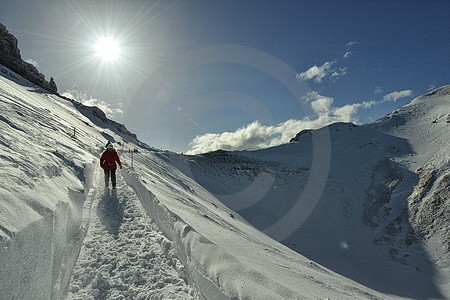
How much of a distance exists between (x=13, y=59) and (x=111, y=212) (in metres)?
58.1

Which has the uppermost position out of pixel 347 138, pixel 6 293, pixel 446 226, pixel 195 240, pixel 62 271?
pixel 347 138

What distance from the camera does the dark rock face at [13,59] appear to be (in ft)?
148

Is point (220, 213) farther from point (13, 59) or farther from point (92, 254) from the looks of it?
point (13, 59)

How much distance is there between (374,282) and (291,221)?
13.6 metres

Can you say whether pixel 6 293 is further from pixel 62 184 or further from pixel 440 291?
pixel 440 291

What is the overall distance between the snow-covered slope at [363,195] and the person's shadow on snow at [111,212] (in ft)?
89.3

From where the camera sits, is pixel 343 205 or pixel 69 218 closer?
pixel 69 218

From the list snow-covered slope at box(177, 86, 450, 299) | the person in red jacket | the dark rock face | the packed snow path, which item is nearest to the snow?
the packed snow path

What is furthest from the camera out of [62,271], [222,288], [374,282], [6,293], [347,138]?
[347,138]

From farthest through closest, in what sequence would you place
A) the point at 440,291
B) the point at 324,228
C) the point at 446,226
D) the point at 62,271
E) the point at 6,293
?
the point at 324,228 → the point at 446,226 → the point at 440,291 → the point at 62,271 → the point at 6,293

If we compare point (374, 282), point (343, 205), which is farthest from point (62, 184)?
point (343, 205)

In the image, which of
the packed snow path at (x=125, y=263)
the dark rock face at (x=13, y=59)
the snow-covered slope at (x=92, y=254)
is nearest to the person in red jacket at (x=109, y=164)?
the packed snow path at (x=125, y=263)

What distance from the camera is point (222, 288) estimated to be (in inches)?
146

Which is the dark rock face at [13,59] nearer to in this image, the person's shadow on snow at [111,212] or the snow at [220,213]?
the snow at [220,213]
